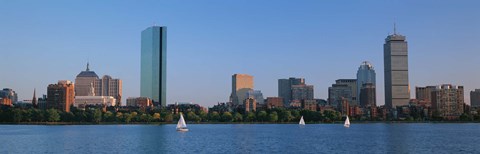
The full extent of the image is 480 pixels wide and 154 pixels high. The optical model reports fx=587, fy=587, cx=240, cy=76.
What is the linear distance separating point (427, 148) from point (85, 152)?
5437 centimetres

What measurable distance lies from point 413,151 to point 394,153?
564 centimetres

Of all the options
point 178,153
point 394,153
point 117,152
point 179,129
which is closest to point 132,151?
point 117,152

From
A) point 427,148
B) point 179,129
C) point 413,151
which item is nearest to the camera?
point 413,151

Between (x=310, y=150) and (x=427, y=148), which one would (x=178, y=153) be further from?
(x=427, y=148)

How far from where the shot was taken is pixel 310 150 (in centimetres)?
9100

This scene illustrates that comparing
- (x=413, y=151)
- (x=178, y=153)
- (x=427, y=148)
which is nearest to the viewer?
(x=178, y=153)

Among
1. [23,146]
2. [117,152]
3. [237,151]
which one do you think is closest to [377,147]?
[237,151]

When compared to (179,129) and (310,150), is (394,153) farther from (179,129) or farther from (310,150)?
(179,129)

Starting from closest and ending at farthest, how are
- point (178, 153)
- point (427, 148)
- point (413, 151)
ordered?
point (178, 153)
point (413, 151)
point (427, 148)

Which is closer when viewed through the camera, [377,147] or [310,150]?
[310,150]

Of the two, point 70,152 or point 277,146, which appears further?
point 277,146

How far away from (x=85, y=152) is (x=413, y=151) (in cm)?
4926

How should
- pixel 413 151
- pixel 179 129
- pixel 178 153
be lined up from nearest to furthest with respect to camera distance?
pixel 178 153
pixel 413 151
pixel 179 129

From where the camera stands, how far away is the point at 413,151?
296ft
